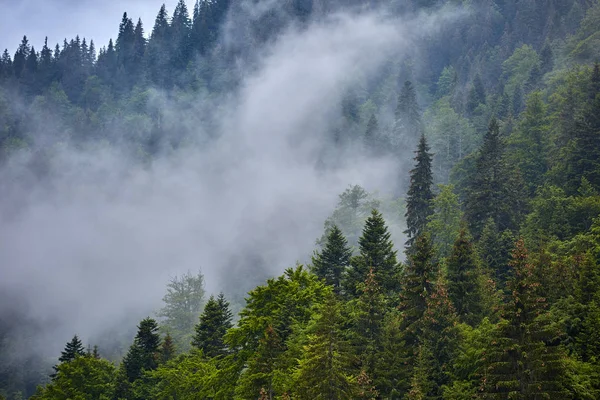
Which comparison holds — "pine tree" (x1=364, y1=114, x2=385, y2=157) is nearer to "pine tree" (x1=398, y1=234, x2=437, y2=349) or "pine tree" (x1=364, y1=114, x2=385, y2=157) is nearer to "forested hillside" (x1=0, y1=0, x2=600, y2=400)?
"forested hillside" (x1=0, y1=0, x2=600, y2=400)

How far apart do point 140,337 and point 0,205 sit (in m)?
150

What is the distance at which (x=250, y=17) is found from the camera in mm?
198250

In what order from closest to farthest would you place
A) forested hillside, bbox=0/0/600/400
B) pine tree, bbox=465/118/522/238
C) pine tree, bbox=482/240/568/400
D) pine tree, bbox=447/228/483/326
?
pine tree, bbox=482/240/568/400, forested hillside, bbox=0/0/600/400, pine tree, bbox=447/228/483/326, pine tree, bbox=465/118/522/238

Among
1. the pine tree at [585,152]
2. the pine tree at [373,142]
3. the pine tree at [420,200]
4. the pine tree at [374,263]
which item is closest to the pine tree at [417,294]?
the pine tree at [374,263]

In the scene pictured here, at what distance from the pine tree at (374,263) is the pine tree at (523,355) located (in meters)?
15.5

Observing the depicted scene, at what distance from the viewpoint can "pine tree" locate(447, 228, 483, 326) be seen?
35.4 metres

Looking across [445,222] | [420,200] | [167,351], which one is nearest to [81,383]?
[167,351]

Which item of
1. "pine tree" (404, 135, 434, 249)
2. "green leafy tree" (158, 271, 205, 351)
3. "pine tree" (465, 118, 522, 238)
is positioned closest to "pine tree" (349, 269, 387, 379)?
"pine tree" (465, 118, 522, 238)

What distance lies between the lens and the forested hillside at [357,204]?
2891 centimetres

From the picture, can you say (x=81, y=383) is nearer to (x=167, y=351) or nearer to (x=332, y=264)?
(x=167, y=351)

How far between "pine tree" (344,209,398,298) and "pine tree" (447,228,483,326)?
219 inches

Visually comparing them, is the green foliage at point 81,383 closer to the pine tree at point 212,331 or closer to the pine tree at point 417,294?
the pine tree at point 212,331

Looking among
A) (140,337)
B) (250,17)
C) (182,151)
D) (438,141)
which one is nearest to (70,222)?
(182,151)

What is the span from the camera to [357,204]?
275ft
